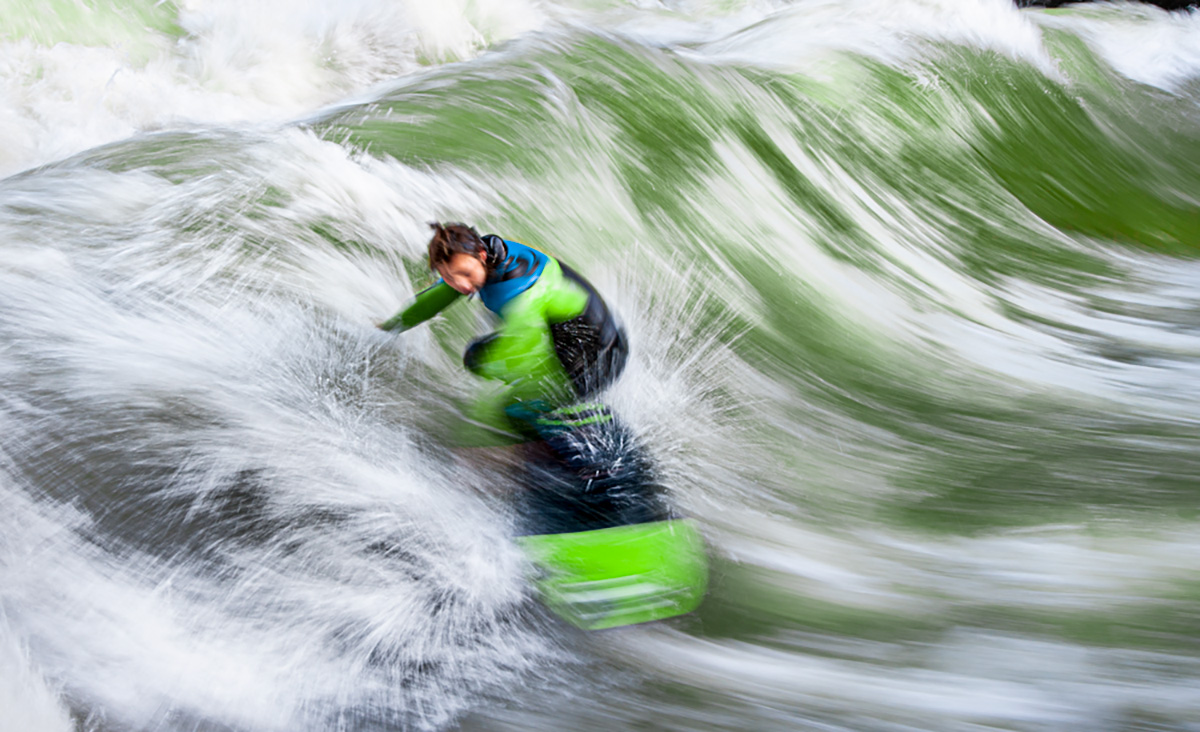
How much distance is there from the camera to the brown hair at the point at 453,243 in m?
2.03

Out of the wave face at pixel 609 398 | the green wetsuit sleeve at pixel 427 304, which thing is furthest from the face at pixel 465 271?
the wave face at pixel 609 398

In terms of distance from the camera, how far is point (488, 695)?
7.01 ft

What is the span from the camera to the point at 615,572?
89.7 inches

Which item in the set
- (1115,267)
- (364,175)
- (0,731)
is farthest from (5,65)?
(1115,267)

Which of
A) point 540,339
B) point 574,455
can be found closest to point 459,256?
point 540,339

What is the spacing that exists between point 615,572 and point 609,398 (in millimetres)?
616

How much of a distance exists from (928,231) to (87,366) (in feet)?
16.7

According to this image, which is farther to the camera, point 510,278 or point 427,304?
point 427,304

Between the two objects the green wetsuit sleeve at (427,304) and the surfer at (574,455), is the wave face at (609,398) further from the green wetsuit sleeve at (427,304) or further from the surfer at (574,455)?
the green wetsuit sleeve at (427,304)

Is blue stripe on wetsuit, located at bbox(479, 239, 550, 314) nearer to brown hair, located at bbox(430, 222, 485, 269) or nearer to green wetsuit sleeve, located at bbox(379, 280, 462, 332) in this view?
brown hair, located at bbox(430, 222, 485, 269)

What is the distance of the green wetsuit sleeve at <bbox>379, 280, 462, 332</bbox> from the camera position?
7.89 feet

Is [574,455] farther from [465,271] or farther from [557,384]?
[465,271]

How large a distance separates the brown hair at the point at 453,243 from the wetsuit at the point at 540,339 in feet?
0.16

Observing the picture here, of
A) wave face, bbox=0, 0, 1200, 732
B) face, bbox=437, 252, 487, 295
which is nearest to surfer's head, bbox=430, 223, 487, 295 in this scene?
face, bbox=437, 252, 487, 295
